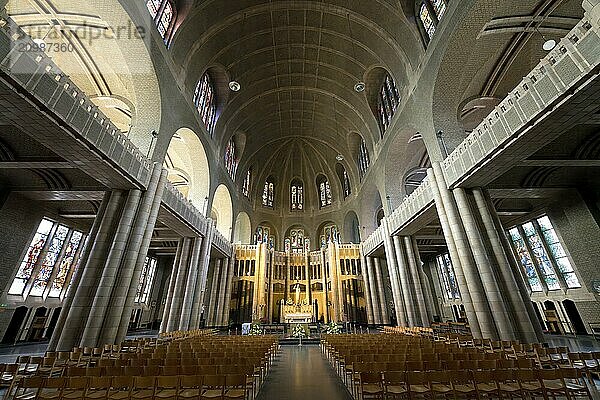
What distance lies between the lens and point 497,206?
1752cm

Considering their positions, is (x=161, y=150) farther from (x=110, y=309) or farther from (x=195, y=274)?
(x=195, y=274)

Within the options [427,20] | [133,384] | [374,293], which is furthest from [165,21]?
[374,293]

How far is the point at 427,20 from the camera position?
16781mm

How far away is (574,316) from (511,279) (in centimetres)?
1118

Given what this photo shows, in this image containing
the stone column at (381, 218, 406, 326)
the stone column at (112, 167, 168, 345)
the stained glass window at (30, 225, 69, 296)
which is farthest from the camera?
the stone column at (381, 218, 406, 326)

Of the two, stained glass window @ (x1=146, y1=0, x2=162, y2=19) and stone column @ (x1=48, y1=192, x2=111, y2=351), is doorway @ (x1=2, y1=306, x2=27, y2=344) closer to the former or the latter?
stone column @ (x1=48, y1=192, x2=111, y2=351)

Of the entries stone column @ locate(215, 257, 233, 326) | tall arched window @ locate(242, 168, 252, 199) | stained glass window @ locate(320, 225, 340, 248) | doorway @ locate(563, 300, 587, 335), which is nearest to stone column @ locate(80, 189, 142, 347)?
stone column @ locate(215, 257, 233, 326)

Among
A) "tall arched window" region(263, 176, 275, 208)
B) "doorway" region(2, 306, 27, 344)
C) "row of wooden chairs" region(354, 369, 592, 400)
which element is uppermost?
"tall arched window" region(263, 176, 275, 208)

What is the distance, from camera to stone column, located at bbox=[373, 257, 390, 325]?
25.2 meters

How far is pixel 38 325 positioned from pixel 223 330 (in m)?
13.1

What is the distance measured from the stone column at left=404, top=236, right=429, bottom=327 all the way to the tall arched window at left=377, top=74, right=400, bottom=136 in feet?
32.0

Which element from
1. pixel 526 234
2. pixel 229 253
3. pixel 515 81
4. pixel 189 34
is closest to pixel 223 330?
pixel 229 253

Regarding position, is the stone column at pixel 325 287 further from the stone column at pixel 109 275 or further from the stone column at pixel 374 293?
the stone column at pixel 109 275

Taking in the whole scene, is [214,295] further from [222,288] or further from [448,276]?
[448,276]
